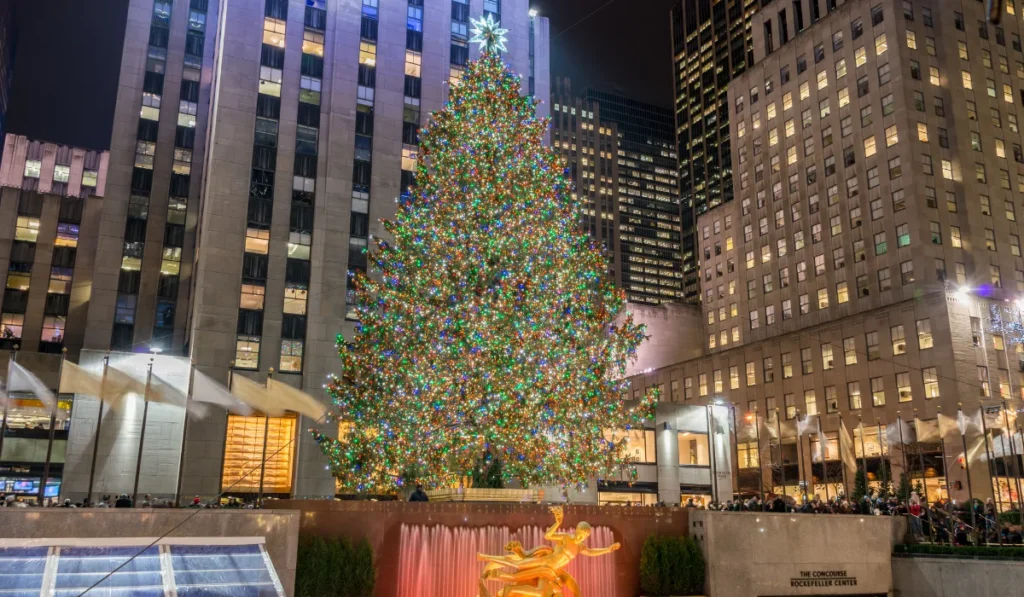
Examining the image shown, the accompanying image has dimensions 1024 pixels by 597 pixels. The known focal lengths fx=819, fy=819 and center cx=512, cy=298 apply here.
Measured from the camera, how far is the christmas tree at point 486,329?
1059 inches

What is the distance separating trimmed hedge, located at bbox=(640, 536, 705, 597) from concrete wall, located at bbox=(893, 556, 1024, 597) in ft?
28.0

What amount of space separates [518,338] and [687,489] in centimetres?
3922

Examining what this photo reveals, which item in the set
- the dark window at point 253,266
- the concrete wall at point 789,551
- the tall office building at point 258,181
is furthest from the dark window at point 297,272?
the concrete wall at point 789,551

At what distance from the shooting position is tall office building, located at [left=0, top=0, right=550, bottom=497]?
49.4 metres

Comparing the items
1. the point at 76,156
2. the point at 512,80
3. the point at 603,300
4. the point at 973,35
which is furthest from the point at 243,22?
the point at 973,35

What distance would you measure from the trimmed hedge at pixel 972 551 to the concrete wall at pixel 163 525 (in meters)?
21.1

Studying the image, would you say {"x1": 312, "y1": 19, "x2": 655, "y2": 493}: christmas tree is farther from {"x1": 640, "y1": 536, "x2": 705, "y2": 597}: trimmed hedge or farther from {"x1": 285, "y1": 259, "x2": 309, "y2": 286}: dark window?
{"x1": 285, "y1": 259, "x2": 309, "y2": 286}: dark window

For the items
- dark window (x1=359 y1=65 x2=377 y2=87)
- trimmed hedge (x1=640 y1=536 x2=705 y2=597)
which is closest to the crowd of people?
trimmed hedge (x1=640 y1=536 x2=705 y2=597)

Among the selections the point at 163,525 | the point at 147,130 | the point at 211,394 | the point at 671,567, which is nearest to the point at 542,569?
the point at 163,525

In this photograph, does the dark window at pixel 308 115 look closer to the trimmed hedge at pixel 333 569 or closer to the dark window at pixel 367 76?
the dark window at pixel 367 76

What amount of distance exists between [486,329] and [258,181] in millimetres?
31119

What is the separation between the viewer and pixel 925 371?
221ft

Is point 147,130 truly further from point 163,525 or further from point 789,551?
point 789,551

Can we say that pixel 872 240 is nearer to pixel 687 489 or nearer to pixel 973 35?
pixel 973 35
